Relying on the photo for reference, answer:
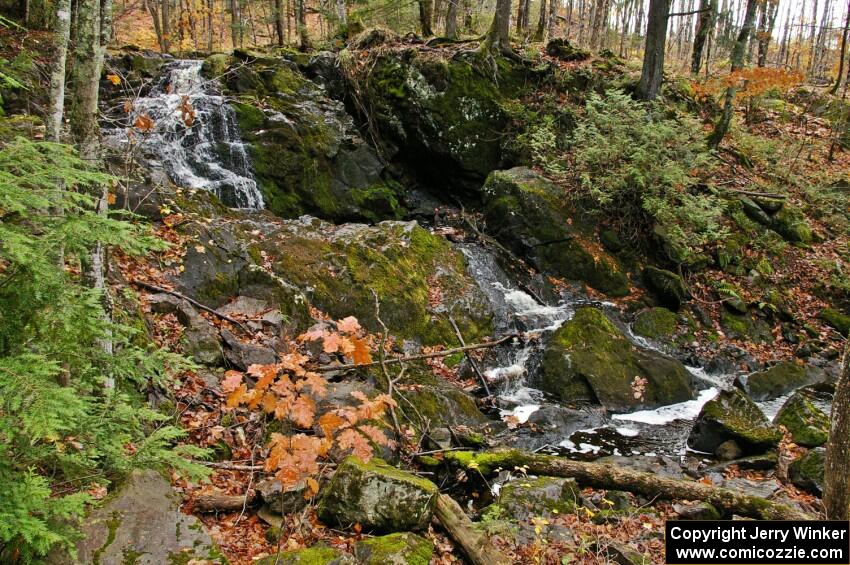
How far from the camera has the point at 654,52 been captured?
14.7 metres

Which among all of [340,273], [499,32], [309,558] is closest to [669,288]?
[340,273]

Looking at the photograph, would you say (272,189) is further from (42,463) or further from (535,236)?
(42,463)

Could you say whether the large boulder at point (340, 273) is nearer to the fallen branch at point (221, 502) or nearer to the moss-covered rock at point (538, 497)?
the fallen branch at point (221, 502)

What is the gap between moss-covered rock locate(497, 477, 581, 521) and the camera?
5410 millimetres

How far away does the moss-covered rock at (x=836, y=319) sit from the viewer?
12.1m

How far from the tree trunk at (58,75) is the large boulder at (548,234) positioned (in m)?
10.6

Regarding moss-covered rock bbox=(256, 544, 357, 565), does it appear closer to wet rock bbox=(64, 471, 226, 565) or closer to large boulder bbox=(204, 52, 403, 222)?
wet rock bbox=(64, 471, 226, 565)

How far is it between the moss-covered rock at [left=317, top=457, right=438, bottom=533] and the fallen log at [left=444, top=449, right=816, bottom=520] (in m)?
1.81

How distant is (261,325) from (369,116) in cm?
1030

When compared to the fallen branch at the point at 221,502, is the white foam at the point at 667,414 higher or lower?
lower

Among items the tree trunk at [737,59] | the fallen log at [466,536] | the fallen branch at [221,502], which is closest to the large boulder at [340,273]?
the fallen branch at [221,502]

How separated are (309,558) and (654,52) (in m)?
16.3

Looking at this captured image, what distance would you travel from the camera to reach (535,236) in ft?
42.7

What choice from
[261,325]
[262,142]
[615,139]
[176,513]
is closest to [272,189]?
[262,142]
